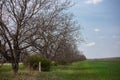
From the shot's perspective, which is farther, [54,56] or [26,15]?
[54,56]

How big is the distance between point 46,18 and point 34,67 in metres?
10.0

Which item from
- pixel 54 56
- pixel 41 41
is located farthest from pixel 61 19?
pixel 54 56

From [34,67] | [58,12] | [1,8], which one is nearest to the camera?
[1,8]

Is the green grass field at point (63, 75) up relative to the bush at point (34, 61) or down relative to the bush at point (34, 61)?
down

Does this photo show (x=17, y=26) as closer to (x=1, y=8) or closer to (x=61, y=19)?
(x=1, y=8)

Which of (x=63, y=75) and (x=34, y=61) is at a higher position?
(x=34, y=61)

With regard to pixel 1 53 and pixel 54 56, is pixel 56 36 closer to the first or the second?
pixel 1 53

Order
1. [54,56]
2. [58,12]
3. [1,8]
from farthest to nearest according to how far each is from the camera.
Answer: [54,56] < [58,12] < [1,8]

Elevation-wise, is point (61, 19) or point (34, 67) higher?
point (61, 19)

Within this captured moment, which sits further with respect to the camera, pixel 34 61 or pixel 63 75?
pixel 34 61

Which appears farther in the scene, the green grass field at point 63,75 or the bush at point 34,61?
the bush at point 34,61

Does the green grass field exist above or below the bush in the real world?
below

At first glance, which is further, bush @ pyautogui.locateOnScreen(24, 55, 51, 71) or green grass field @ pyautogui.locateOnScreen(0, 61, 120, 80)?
bush @ pyautogui.locateOnScreen(24, 55, 51, 71)

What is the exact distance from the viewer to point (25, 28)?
2905 cm
